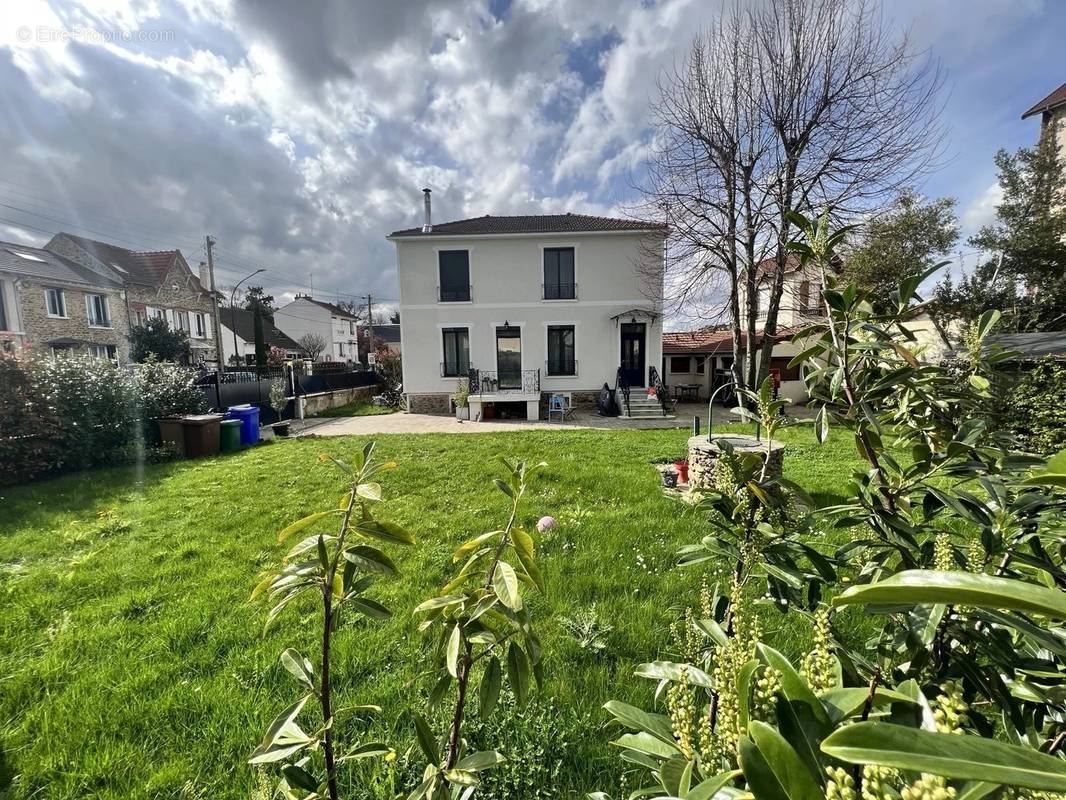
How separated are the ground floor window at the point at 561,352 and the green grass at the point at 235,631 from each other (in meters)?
9.18

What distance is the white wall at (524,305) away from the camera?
14.2m

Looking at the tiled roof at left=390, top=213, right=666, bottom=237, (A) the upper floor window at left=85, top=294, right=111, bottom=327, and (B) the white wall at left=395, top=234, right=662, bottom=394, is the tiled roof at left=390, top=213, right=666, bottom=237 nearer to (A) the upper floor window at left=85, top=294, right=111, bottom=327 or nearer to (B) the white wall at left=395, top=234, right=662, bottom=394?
(B) the white wall at left=395, top=234, right=662, bottom=394

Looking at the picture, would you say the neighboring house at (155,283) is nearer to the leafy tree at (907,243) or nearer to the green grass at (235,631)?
the green grass at (235,631)

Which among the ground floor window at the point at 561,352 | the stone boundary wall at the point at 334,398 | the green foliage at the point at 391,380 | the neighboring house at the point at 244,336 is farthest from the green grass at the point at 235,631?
the neighboring house at the point at 244,336

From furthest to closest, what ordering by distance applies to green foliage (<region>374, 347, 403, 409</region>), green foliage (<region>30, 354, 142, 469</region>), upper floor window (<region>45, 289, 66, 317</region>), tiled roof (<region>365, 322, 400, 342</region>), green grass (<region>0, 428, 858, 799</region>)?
tiled roof (<region>365, 322, 400, 342</region>)
upper floor window (<region>45, 289, 66, 317</region>)
green foliage (<region>374, 347, 403, 409</region>)
green foliage (<region>30, 354, 142, 469</region>)
green grass (<region>0, 428, 858, 799</region>)

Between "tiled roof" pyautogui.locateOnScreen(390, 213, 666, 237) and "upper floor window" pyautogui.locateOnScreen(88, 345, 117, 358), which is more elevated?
"tiled roof" pyautogui.locateOnScreen(390, 213, 666, 237)

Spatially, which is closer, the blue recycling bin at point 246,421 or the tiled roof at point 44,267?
the blue recycling bin at point 246,421

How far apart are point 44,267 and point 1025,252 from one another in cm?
3922

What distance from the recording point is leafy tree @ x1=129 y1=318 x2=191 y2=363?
2042 centimetres

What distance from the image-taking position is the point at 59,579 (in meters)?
3.34

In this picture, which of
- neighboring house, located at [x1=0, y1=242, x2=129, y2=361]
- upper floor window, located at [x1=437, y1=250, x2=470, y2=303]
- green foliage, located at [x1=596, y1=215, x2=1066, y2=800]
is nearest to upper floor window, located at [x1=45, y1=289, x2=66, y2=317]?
neighboring house, located at [x1=0, y1=242, x2=129, y2=361]

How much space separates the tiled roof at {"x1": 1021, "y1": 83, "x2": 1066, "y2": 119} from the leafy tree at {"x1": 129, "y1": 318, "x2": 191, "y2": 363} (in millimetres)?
34186

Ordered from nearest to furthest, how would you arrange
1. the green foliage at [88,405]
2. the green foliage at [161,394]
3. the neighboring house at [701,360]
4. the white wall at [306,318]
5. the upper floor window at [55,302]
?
the green foliage at [88,405], the green foliage at [161,394], the neighboring house at [701,360], the upper floor window at [55,302], the white wall at [306,318]

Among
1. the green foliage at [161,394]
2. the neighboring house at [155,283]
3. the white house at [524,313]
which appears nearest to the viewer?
the green foliage at [161,394]
